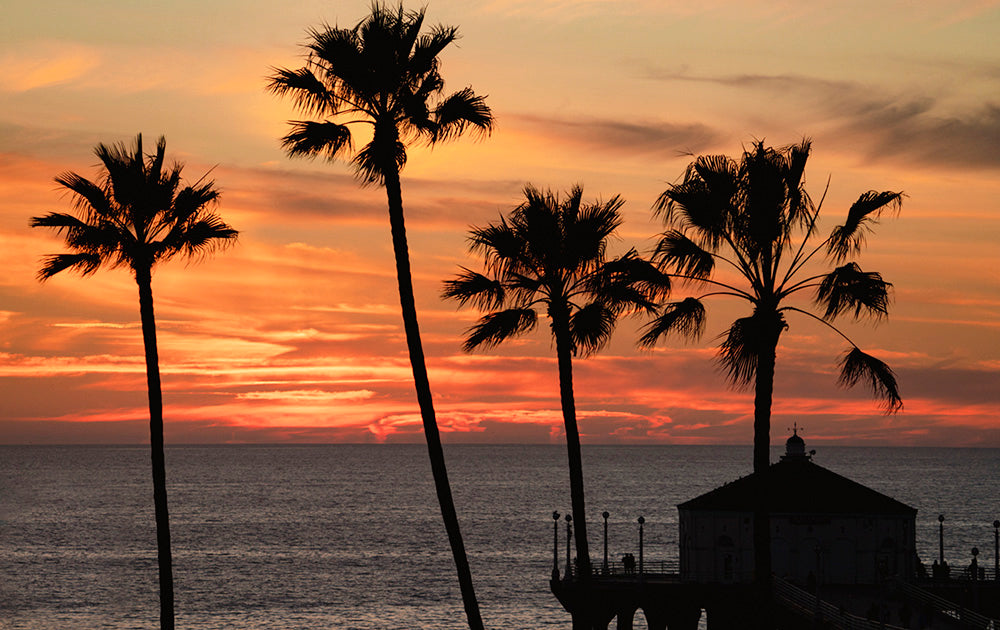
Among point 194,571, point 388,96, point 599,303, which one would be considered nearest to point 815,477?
point 599,303

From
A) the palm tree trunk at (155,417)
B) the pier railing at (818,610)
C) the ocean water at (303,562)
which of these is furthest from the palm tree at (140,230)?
the ocean water at (303,562)

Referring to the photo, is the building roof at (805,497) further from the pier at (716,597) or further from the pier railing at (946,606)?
the pier railing at (946,606)

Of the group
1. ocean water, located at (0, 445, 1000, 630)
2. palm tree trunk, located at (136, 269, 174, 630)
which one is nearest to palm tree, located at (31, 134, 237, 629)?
palm tree trunk, located at (136, 269, 174, 630)

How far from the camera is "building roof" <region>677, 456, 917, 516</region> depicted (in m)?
52.3

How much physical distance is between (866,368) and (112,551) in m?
116

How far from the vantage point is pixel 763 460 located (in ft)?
99.1

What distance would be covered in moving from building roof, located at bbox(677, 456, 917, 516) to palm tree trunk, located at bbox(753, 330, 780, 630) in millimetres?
21201

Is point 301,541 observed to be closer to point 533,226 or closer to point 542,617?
point 542,617

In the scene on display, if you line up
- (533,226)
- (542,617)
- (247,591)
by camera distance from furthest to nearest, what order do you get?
(247,591) < (542,617) < (533,226)

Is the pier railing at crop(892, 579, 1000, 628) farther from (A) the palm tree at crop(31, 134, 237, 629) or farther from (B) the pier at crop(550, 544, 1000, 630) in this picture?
(A) the palm tree at crop(31, 134, 237, 629)

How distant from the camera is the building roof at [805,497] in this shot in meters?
52.3

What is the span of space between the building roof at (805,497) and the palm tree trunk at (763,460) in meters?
21.2

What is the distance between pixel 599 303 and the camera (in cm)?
3516

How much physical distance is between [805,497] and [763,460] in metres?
24.1
